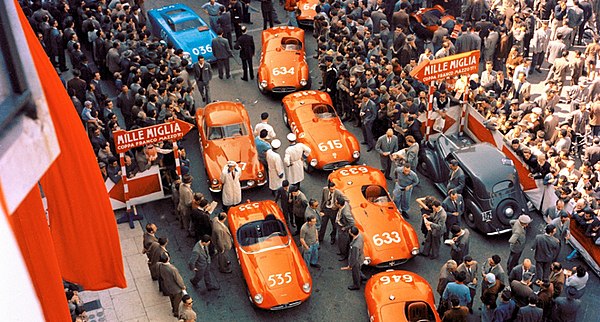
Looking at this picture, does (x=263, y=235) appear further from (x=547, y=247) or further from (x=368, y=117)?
(x=547, y=247)

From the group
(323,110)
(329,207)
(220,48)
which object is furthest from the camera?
(220,48)

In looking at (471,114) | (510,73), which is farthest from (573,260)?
(510,73)

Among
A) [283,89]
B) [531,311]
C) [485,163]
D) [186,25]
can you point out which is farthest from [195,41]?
[531,311]

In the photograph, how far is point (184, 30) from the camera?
2228 centimetres

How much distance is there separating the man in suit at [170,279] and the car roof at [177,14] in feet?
37.2

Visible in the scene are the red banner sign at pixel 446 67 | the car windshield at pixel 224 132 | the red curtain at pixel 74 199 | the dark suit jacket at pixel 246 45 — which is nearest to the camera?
the red curtain at pixel 74 199

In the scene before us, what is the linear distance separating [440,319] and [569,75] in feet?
35.7

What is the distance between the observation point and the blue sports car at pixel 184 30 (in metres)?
21.6

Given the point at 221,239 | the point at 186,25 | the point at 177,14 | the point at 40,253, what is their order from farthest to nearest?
the point at 177,14, the point at 186,25, the point at 221,239, the point at 40,253

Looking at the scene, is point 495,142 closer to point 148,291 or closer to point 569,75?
point 569,75

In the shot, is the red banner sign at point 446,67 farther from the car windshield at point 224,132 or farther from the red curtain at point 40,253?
the red curtain at point 40,253

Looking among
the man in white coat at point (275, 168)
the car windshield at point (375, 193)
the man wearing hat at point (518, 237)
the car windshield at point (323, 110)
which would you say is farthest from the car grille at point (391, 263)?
the car windshield at point (323, 110)

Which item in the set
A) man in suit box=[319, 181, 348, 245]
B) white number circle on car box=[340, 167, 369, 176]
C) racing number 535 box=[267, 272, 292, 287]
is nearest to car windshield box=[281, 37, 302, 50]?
white number circle on car box=[340, 167, 369, 176]

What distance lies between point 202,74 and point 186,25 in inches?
142
